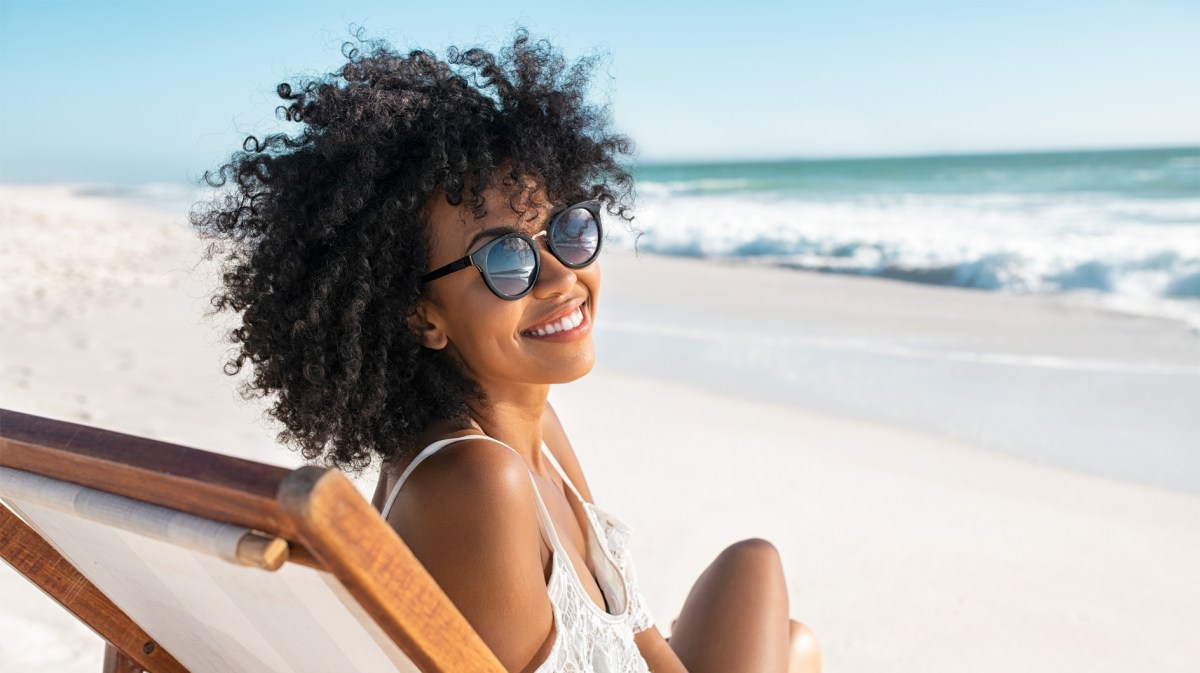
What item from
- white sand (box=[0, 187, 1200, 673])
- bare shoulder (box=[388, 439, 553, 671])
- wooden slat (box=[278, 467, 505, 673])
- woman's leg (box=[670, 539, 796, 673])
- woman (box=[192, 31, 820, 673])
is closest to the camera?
wooden slat (box=[278, 467, 505, 673])

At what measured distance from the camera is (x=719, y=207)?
26172mm

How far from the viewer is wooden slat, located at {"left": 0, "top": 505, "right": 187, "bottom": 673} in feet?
5.20

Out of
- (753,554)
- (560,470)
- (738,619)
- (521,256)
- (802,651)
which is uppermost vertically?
(521,256)

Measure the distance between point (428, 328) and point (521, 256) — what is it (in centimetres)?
24

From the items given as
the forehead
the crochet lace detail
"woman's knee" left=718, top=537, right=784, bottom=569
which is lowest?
"woman's knee" left=718, top=537, right=784, bottom=569

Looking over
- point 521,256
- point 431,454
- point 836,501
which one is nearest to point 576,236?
point 521,256

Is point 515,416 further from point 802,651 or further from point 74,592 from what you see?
point 802,651

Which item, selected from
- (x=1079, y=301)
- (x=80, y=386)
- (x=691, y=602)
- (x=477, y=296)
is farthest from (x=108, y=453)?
(x=1079, y=301)

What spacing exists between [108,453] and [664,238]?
61.6ft

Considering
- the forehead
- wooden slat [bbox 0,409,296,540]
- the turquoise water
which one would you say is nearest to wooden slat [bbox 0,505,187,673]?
wooden slat [bbox 0,409,296,540]

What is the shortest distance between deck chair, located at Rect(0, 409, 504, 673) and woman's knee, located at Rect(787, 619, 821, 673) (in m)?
1.39

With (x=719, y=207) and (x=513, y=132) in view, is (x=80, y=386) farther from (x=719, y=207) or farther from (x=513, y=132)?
(x=719, y=207)

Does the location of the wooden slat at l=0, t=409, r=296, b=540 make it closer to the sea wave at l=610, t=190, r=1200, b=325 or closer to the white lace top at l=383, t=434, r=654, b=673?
the white lace top at l=383, t=434, r=654, b=673

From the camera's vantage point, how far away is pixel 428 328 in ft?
6.54
